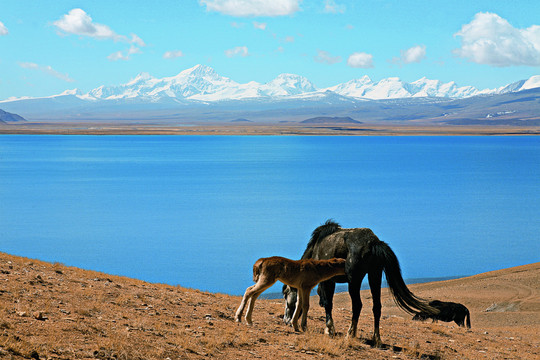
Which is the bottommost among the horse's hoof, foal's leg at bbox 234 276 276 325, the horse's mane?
the horse's hoof

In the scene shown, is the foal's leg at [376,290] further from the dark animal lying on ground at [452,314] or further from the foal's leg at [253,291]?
the dark animal lying on ground at [452,314]

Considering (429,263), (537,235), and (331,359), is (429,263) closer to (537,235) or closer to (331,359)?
(537,235)

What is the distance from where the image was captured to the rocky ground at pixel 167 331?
8.37 metres

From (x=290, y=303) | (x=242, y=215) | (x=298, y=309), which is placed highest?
(x=298, y=309)

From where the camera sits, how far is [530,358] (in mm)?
11484

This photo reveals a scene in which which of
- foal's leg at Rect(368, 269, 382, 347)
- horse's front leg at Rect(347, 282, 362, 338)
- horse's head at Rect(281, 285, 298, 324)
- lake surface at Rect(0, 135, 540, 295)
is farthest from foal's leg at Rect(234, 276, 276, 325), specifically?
lake surface at Rect(0, 135, 540, 295)

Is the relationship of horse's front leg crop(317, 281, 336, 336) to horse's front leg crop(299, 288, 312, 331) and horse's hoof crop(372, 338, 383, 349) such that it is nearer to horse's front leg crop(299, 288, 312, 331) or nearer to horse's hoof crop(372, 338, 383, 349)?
horse's front leg crop(299, 288, 312, 331)

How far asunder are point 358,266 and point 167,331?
122 inches

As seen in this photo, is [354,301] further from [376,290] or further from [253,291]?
[253,291]

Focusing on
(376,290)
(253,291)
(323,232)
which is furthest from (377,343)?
(253,291)

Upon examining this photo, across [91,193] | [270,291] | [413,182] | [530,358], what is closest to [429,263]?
[270,291]

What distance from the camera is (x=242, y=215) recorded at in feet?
162

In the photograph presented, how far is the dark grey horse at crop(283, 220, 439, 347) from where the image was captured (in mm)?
10320

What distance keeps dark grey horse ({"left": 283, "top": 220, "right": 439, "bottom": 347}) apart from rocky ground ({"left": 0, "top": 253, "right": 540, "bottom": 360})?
500mm
